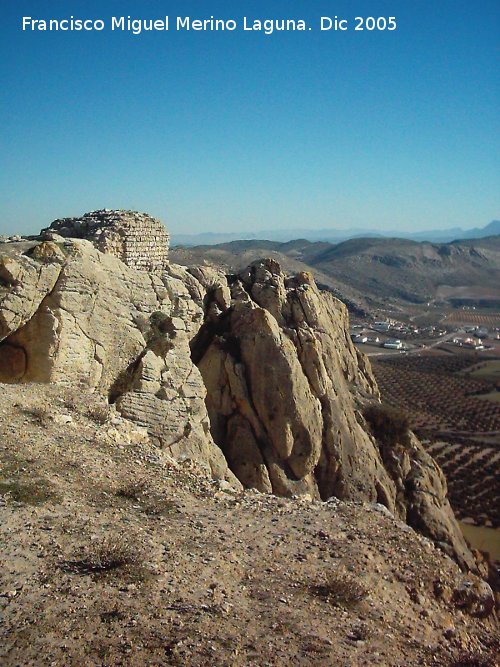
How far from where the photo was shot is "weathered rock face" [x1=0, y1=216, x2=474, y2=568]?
14.4 meters

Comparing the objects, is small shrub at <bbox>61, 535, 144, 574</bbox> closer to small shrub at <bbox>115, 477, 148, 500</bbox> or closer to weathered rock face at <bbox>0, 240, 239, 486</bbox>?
small shrub at <bbox>115, 477, 148, 500</bbox>

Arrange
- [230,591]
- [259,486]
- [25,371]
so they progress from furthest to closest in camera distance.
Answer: [259,486]
[25,371]
[230,591]

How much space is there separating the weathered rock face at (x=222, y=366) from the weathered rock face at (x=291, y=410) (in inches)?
1.6

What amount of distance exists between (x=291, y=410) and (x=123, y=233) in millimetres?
7705

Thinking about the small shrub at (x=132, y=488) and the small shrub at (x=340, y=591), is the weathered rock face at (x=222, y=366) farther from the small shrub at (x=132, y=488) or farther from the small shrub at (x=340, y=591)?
the small shrub at (x=340, y=591)

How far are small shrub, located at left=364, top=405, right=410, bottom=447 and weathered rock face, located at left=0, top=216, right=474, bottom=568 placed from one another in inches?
15.5

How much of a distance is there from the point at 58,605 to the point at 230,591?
8.01ft

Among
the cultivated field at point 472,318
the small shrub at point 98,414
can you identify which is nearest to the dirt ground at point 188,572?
the small shrub at point 98,414

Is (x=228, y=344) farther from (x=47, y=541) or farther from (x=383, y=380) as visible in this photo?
(x=383, y=380)

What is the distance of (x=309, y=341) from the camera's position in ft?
68.1

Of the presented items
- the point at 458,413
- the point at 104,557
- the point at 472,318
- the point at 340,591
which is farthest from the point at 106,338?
the point at 472,318

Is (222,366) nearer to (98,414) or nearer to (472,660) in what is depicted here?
(98,414)

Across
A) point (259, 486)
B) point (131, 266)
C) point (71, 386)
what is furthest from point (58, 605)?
point (131, 266)

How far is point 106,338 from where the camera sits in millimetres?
15266
